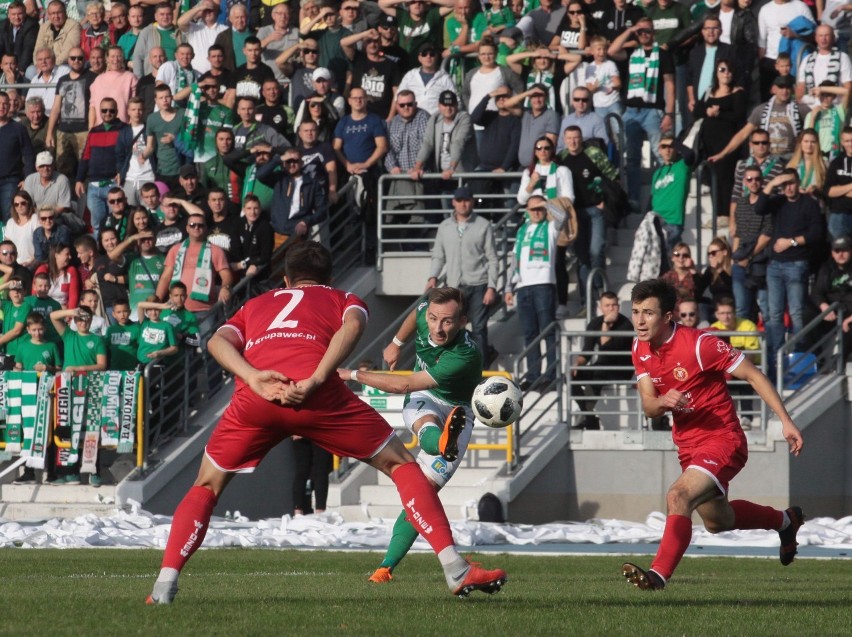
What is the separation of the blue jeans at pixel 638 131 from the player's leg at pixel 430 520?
42.8ft

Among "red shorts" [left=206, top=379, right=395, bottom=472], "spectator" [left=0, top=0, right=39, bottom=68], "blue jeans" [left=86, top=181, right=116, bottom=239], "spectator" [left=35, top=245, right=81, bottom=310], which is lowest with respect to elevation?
"spectator" [left=35, top=245, right=81, bottom=310]

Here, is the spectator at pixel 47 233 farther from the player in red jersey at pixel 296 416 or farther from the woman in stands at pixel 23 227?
the player in red jersey at pixel 296 416

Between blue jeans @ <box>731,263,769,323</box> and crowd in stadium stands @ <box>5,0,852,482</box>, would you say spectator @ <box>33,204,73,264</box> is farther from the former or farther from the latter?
blue jeans @ <box>731,263,769,323</box>

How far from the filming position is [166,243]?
21.1 metres

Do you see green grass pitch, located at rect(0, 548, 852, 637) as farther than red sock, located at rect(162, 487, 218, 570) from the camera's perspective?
No

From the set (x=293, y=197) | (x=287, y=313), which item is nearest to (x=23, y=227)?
(x=293, y=197)

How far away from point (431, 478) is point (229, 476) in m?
3.16

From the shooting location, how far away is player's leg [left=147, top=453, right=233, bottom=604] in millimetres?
8156

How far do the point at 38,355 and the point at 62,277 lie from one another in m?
1.57

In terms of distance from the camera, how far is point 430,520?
8.27 m

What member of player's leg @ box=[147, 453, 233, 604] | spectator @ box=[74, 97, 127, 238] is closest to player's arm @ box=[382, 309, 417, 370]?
player's leg @ box=[147, 453, 233, 604]

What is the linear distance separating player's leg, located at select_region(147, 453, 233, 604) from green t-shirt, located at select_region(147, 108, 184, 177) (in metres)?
14.7

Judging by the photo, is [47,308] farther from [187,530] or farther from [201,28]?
[187,530]

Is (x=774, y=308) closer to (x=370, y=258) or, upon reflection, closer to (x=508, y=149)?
(x=508, y=149)
